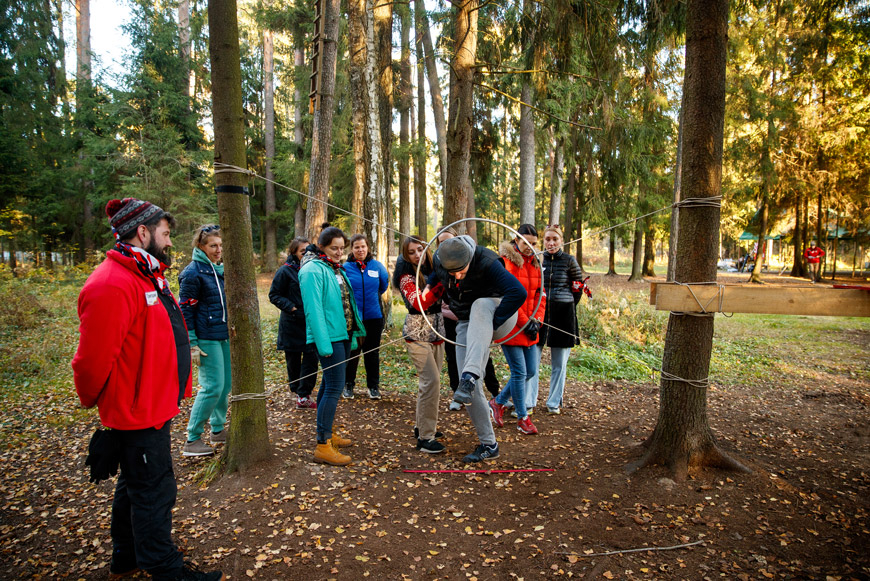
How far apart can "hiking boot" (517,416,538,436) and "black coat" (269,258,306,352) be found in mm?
2629

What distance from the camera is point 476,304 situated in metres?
4.14

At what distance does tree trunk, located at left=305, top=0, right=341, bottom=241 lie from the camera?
28.2 feet

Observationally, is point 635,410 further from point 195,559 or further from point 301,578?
point 195,559

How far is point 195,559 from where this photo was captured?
300cm

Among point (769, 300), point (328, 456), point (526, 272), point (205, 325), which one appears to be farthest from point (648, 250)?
point (205, 325)

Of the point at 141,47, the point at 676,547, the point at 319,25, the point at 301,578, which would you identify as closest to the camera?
the point at 301,578

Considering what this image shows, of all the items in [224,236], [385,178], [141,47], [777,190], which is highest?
[141,47]

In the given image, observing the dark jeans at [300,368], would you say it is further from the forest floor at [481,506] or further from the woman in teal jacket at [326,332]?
the woman in teal jacket at [326,332]

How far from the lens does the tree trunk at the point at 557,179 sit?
43.1ft

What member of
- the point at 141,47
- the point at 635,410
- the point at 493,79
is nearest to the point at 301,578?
the point at 635,410

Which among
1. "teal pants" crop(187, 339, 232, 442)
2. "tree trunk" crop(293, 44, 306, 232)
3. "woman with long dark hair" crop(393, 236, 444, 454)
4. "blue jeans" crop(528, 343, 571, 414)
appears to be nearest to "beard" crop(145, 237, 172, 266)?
"teal pants" crop(187, 339, 232, 442)

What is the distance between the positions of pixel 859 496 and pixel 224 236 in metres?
5.13

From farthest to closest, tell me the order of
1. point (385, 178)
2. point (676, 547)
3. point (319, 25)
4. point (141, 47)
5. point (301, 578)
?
1. point (141, 47)
2. point (385, 178)
3. point (319, 25)
4. point (676, 547)
5. point (301, 578)

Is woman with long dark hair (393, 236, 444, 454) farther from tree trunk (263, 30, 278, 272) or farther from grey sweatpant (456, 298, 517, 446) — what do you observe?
tree trunk (263, 30, 278, 272)
